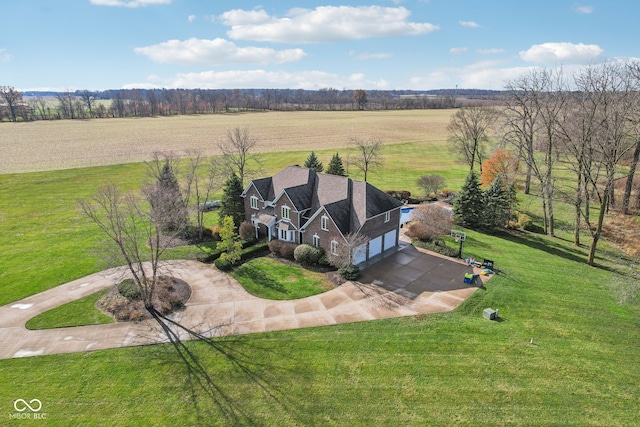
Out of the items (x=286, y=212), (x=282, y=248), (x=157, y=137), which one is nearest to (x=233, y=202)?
(x=286, y=212)

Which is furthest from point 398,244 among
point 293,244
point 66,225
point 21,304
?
point 66,225

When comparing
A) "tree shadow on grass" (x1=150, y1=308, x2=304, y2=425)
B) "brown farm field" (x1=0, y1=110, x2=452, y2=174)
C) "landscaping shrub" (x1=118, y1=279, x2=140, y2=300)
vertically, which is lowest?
"tree shadow on grass" (x1=150, y1=308, x2=304, y2=425)

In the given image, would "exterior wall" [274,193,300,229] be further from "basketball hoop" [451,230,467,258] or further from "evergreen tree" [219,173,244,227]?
"basketball hoop" [451,230,467,258]

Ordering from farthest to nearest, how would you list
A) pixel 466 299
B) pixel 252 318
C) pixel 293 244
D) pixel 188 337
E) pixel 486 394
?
pixel 293 244, pixel 466 299, pixel 252 318, pixel 188 337, pixel 486 394

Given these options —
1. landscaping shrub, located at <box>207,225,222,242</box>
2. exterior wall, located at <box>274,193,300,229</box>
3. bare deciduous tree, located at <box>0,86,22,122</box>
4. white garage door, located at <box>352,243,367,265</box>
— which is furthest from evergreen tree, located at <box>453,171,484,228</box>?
bare deciduous tree, located at <box>0,86,22,122</box>

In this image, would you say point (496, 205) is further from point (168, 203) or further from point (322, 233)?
point (168, 203)

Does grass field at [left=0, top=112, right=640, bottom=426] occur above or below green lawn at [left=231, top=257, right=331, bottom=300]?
below

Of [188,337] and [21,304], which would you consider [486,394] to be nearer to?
[188,337]
